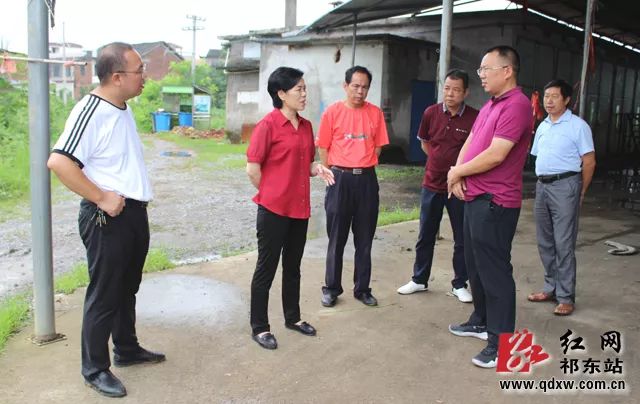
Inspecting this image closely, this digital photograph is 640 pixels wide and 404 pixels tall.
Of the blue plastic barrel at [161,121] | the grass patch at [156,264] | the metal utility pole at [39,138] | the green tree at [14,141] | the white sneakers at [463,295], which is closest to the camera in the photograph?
the metal utility pole at [39,138]

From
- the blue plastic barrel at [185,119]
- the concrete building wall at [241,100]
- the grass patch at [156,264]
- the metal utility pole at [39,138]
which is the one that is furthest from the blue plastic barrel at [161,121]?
the metal utility pole at [39,138]

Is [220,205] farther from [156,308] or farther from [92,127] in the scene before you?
[92,127]

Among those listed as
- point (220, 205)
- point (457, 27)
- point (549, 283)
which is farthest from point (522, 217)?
point (457, 27)

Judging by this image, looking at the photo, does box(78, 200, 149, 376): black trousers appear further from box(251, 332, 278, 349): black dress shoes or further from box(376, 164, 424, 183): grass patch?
box(376, 164, 424, 183): grass patch

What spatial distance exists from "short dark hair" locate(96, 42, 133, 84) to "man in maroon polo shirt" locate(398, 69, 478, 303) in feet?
8.02

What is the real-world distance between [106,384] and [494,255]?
223 centimetres

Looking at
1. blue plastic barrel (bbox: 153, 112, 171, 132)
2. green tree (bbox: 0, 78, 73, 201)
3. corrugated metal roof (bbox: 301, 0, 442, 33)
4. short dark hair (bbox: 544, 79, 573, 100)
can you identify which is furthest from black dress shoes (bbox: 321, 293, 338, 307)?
blue plastic barrel (bbox: 153, 112, 171, 132)

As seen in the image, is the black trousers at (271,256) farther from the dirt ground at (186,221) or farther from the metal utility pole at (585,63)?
the metal utility pole at (585,63)

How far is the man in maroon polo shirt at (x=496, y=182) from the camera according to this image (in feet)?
10.8

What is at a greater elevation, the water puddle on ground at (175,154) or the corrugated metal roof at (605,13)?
the corrugated metal roof at (605,13)

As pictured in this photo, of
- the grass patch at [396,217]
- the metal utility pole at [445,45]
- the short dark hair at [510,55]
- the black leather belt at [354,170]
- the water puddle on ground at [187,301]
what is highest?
the metal utility pole at [445,45]

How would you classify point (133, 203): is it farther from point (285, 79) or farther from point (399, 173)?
point (399, 173)

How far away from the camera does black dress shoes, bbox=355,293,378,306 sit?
4473mm

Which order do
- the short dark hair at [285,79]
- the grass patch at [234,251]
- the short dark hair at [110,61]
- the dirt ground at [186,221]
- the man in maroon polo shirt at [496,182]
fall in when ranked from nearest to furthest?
the short dark hair at [110,61] → the man in maroon polo shirt at [496,182] → the short dark hair at [285,79] → the grass patch at [234,251] → the dirt ground at [186,221]
